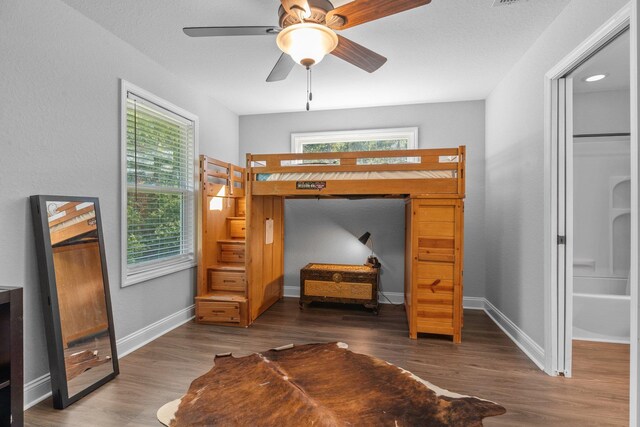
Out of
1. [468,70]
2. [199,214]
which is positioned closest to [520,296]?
[468,70]

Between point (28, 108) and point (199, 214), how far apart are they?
1718 millimetres

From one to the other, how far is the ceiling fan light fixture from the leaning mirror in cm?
176

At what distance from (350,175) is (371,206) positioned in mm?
1180

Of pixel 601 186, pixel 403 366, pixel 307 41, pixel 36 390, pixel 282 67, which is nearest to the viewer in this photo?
pixel 307 41

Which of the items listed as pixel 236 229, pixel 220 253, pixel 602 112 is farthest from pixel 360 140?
pixel 602 112

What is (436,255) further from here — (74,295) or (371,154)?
(74,295)

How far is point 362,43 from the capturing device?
2.55 m

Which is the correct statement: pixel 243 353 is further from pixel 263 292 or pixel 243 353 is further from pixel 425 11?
pixel 425 11

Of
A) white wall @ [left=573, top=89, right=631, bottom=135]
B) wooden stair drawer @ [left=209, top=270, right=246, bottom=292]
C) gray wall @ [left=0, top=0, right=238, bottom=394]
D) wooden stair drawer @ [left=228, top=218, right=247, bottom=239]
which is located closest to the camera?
gray wall @ [left=0, top=0, right=238, bottom=394]

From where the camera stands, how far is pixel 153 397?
1.99 metres

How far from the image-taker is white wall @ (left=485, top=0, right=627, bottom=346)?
6.98ft

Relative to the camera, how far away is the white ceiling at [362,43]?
7.01 feet

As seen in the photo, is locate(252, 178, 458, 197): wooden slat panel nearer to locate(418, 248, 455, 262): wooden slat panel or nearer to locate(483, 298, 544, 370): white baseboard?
locate(418, 248, 455, 262): wooden slat panel

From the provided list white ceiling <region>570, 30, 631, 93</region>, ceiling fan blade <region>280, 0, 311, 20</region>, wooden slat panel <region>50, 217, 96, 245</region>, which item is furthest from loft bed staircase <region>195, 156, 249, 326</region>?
white ceiling <region>570, 30, 631, 93</region>
